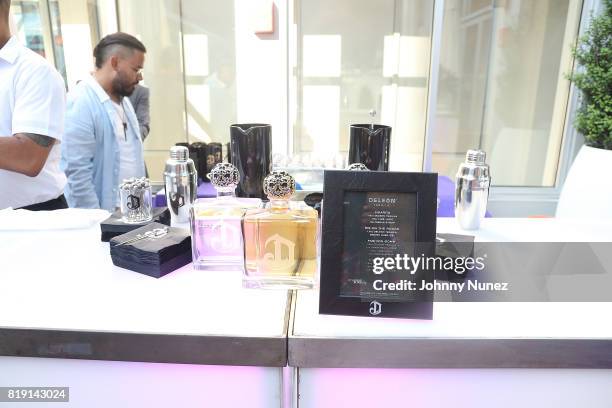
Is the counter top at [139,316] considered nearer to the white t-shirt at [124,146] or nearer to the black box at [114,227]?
the black box at [114,227]

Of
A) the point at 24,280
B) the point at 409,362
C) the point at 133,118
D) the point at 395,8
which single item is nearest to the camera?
the point at 409,362

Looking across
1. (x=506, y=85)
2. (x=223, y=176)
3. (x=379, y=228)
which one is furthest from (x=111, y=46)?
(x=506, y=85)

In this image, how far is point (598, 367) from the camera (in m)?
0.58

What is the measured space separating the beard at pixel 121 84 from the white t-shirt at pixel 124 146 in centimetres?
7

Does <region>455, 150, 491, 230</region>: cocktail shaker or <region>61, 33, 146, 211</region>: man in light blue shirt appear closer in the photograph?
<region>455, 150, 491, 230</region>: cocktail shaker

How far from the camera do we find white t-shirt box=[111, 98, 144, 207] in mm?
2000

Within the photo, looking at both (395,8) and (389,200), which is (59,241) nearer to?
(389,200)

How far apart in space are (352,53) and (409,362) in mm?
3030

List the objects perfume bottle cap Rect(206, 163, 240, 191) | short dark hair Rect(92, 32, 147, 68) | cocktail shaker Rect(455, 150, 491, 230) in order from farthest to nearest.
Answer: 1. short dark hair Rect(92, 32, 147, 68)
2. cocktail shaker Rect(455, 150, 491, 230)
3. perfume bottle cap Rect(206, 163, 240, 191)

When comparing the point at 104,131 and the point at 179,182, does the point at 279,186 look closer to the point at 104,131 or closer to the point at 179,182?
the point at 179,182

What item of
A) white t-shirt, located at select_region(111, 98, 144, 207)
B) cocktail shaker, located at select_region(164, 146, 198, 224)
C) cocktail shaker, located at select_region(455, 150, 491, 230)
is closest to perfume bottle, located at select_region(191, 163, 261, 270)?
cocktail shaker, located at select_region(164, 146, 198, 224)

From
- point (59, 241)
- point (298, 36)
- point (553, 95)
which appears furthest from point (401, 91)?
point (59, 241)

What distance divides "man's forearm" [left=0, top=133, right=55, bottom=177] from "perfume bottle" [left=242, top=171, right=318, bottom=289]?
→ 914mm

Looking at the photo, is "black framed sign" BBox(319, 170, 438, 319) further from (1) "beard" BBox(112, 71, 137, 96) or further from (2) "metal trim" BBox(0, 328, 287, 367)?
(1) "beard" BBox(112, 71, 137, 96)
